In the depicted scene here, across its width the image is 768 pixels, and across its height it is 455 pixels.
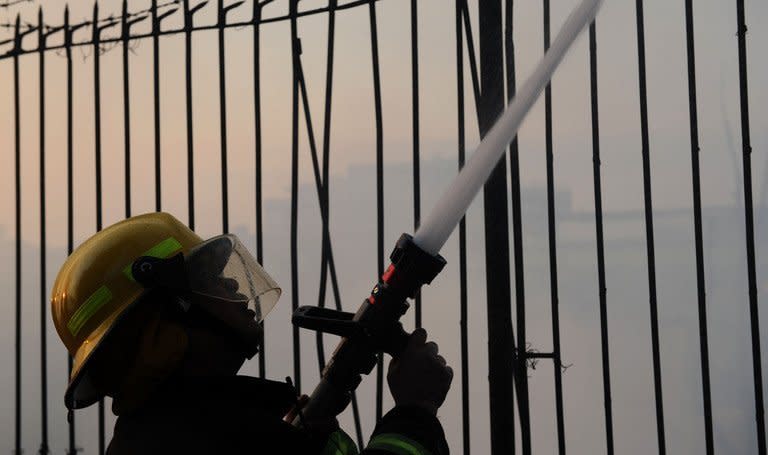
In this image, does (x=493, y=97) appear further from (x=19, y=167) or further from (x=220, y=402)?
(x=19, y=167)

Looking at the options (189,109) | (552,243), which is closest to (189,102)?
(189,109)

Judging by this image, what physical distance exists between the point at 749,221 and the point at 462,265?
1.22 meters

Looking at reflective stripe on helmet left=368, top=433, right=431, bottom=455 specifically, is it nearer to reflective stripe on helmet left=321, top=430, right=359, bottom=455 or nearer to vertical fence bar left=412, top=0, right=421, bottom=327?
reflective stripe on helmet left=321, top=430, right=359, bottom=455

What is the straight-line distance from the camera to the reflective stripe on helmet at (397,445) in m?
2.45

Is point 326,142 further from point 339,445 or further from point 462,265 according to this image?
point 339,445

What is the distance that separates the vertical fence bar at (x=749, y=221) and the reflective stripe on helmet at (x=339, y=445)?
2.04m

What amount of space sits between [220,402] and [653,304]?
2.13 meters

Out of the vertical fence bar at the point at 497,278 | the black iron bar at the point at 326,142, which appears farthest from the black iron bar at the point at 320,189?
the vertical fence bar at the point at 497,278

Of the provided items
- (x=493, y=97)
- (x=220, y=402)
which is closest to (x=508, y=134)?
(x=493, y=97)

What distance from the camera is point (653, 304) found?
384 cm

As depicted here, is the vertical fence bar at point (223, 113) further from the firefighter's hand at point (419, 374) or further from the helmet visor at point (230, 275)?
the firefighter's hand at point (419, 374)

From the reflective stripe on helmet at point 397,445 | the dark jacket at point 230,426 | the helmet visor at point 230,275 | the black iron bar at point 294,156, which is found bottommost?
the reflective stripe on helmet at point 397,445

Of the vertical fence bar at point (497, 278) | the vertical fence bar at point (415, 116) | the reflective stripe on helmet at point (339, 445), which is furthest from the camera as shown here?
the vertical fence bar at point (415, 116)

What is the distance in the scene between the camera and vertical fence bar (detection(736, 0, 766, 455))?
3.75m
